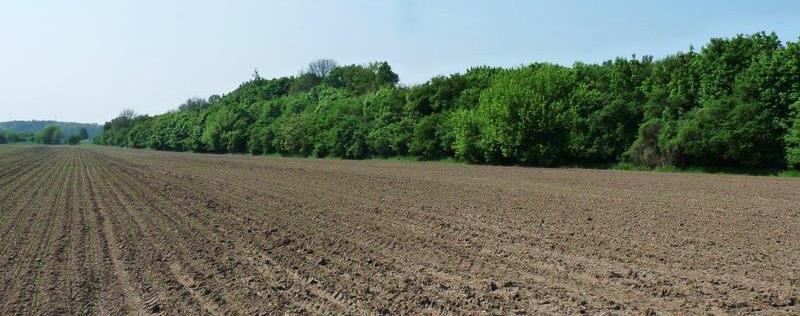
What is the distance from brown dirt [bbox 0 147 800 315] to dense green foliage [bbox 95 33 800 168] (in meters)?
12.7

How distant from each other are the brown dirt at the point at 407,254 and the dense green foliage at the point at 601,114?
500 inches

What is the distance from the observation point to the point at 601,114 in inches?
1501

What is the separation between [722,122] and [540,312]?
2857cm

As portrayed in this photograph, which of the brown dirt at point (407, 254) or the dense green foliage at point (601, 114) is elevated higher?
the dense green foliage at point (601, 114)

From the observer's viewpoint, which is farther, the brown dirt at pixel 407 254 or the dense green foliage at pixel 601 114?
the dense green foliage at pixel 601 114

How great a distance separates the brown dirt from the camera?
7.40m

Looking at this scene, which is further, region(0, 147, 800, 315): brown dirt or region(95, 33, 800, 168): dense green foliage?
region(95, 33, 800, 168): dense green foliage

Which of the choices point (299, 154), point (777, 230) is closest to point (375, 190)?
point (777, 230)

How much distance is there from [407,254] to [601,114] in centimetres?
3060

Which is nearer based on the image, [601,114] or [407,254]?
[407,254]

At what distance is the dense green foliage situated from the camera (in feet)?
99.7

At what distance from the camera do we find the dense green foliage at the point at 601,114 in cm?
3038

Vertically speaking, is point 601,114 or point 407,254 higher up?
point 601,114

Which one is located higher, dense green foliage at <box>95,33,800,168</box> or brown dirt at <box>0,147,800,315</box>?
dense green foliage at <box>95,33,800,168</box>
